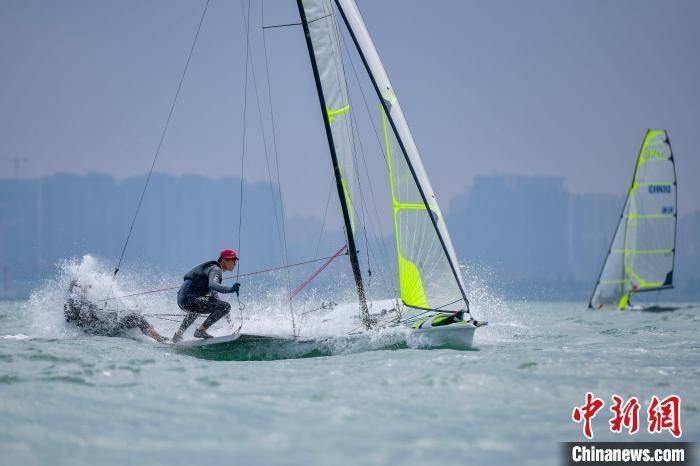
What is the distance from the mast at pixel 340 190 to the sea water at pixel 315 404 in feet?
4.89

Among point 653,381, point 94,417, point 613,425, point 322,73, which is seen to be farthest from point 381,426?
point 322,73

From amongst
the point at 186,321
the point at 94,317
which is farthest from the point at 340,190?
the point at 94,317

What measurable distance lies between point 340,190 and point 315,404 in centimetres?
604

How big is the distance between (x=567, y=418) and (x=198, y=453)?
3.10m

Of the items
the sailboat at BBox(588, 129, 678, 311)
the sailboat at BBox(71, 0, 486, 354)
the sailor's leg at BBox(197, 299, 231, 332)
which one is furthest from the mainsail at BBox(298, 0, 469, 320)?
the sailboat at BBox(588, 129, 678, 311)

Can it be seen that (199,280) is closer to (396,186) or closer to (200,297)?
(200,297)

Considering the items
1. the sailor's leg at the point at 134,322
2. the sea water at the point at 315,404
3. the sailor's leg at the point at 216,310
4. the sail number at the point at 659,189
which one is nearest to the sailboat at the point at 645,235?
the sail number at the point at 659,189

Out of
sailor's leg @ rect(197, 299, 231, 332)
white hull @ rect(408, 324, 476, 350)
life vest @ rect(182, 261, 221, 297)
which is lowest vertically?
white hull @ rect(408, 324, 476, 350)

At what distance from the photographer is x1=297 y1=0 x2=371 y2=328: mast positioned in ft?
39.3

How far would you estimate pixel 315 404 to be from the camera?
6582 millimetres

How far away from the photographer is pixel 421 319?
11.6m

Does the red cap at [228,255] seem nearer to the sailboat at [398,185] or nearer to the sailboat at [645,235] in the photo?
the sailboat at [398,185]

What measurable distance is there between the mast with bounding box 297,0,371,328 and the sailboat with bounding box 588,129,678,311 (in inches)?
918

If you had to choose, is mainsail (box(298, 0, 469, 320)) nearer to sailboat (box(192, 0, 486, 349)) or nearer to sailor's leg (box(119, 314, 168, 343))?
sailboat (box(192, 0, 486, 349))
